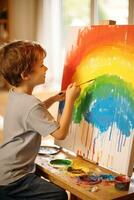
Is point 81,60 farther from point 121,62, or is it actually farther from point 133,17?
point 133,17

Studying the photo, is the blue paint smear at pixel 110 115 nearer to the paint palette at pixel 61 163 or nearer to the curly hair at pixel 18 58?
the paint palette at pixel 61 163

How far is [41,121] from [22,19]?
13.6 ft

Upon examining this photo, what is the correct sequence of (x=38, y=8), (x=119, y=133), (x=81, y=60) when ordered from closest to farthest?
(x=119, y=133) < (x=81, y=60) < (x=38, y=8)

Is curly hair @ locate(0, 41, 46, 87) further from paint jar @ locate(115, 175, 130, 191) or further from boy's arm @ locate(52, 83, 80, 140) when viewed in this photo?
paint jar @ locate(115, 175, 130, 191)

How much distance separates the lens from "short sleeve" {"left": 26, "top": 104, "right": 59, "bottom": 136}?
1.42 m

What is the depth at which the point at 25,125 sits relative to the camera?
1495 millimetres

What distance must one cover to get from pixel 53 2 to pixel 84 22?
0.52m

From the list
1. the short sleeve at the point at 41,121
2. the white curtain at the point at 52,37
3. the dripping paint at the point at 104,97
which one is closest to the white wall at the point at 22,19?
the white curtain at the point at 52,37

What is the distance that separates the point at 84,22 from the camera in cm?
462

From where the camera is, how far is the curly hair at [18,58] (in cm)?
152

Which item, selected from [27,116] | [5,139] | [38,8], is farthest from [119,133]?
[38,8]

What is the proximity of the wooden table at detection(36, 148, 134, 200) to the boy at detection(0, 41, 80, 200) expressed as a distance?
1.7 inches

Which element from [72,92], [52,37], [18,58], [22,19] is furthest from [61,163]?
[22,19]

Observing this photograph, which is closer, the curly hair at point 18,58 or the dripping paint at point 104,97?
the dripping paint at point 104,97
